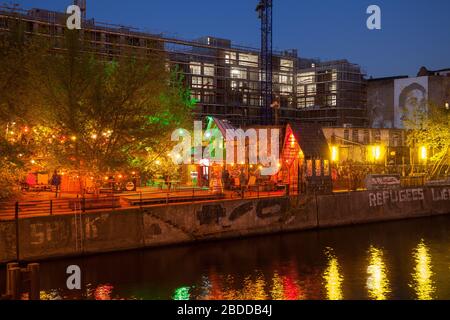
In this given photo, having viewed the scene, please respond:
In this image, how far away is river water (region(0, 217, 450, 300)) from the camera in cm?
2072

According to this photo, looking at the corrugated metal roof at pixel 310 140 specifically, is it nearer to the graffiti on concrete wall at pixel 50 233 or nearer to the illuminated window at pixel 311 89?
the graffiti on concrete wall at pixel 50 233

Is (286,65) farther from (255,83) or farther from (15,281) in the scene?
(15,281)

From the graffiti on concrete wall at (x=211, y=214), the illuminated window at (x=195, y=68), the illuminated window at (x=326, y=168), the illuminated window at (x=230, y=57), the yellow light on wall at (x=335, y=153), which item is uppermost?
the illuminated window at (x=230, y=57)

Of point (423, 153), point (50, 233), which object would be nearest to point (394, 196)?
point (423, 153)

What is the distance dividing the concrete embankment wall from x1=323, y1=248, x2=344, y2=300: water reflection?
646cm

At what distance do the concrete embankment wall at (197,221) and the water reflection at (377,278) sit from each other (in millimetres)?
7237

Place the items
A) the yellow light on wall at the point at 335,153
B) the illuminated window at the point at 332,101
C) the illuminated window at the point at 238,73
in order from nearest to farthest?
the yellow light on wall at the point at 335,153 < the illuminated window at the point at 238,73 < the illuminated window at the point at 332,101

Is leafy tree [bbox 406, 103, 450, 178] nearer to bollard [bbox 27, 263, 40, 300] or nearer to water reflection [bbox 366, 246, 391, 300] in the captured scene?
water reflection [bbox 366, 246, 391, 300]

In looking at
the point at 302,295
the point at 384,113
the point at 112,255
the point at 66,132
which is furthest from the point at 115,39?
the point at 302,295

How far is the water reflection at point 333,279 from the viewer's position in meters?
20.5

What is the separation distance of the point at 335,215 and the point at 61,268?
Result: 64.9ft

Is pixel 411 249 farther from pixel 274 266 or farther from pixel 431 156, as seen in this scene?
pixel 431 156

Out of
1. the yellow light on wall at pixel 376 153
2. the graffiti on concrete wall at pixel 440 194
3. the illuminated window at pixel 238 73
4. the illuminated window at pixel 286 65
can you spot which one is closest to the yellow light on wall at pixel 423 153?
the yellow light on wall at pixel 376 153

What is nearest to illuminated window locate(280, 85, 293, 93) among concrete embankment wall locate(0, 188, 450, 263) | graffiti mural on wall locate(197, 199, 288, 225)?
concrete embankment wall locate(0, 188, 450, 263)
